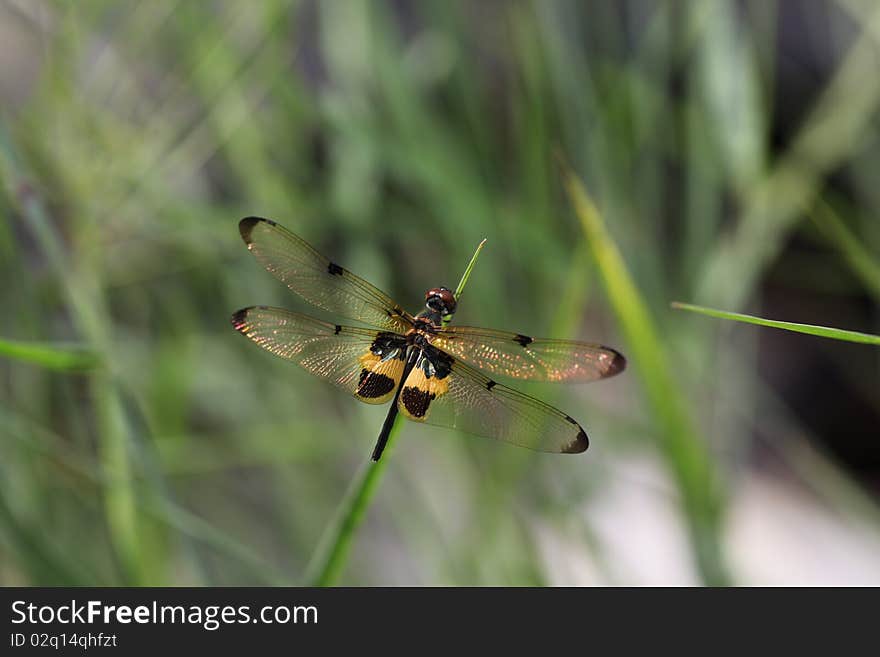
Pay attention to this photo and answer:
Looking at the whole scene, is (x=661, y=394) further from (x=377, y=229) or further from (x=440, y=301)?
(x=377, y=229)

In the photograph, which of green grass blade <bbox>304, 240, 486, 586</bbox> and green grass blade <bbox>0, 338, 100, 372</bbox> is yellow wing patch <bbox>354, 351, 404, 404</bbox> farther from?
green grass blade <bbox>0, 338, 100, 372</bbox>

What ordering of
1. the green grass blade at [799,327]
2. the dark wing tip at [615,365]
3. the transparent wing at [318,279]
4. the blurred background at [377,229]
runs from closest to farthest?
the green grass blade at [799,327], the dark wing tip at [615,365], the transparent wing at [318,279], the blurred background at [377,229]

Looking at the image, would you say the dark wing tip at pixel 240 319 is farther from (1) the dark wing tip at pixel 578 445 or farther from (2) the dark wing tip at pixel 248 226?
(1) the dark wing tip at pixel 578 445

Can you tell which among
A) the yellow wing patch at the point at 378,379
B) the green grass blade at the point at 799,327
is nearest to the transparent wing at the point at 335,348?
the yellow wing patch at the point at 378,379

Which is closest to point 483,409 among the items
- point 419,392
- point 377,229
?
point 419,392

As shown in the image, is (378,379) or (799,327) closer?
(799,327)

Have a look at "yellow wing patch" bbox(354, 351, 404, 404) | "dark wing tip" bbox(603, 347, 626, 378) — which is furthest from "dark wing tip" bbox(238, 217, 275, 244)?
"dark wing tip" bbox(603, 347, 626, 378)
